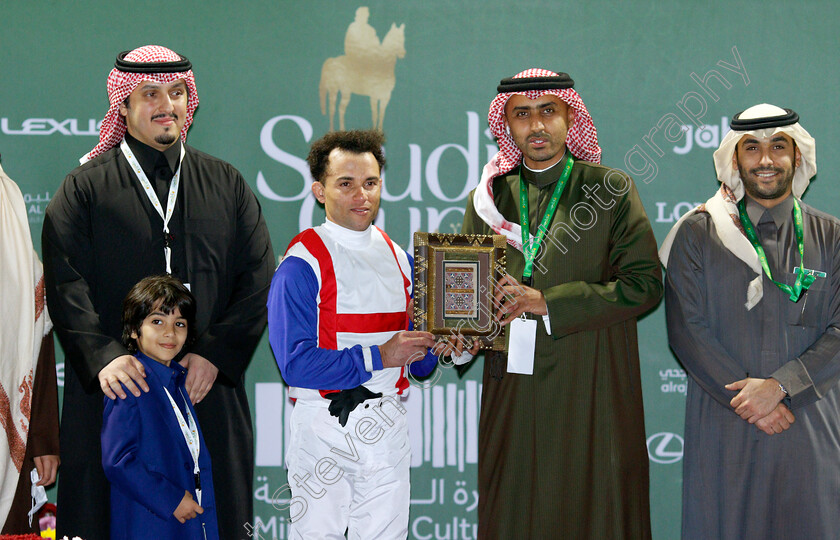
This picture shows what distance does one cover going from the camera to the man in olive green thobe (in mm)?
3604

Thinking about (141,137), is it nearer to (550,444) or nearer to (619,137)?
(550,444)

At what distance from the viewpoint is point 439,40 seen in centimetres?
473

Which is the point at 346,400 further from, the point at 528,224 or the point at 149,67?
the point at 149,67

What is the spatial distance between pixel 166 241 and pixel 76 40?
163 centimetres

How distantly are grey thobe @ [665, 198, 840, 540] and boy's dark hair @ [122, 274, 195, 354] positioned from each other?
2.04 metres

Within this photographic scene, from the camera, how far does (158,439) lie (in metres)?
3.25

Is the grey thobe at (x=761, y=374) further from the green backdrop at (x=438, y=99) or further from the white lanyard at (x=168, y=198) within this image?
the white lanyard at (x=168, y=198)

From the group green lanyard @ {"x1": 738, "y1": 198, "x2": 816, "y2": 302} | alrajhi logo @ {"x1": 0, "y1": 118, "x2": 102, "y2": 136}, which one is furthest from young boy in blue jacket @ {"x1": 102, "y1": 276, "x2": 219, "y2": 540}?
green lanyard @ {"x1": 738, "y1": 198, "x2": 816, "y2": 302}

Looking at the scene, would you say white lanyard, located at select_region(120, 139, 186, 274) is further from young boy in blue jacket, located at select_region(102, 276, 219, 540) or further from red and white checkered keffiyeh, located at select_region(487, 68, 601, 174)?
red and white checkered keffiyeh, located at select_region(487, 68, 601, 174)

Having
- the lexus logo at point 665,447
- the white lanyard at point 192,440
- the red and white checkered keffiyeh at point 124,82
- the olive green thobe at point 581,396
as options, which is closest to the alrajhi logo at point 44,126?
the red and white checkered keffiyeh at point 124,82

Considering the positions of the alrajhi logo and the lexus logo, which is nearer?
the alrajhi logo

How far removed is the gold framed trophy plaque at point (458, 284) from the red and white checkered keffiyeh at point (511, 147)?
0.75 feet

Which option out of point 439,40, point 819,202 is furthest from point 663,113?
point 439,40

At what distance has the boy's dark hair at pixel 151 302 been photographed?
338cm
